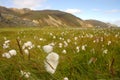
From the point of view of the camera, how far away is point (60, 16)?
189875 millimetres

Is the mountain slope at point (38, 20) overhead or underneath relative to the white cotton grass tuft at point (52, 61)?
underneath

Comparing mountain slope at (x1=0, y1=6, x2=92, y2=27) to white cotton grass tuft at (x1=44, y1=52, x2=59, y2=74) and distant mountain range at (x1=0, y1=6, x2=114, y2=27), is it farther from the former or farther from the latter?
white cotton grass tuft at (x1=44, y1=52, x2=59, y2=74)

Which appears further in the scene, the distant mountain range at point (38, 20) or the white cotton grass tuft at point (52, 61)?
the distant mountain range at point (38, 20)

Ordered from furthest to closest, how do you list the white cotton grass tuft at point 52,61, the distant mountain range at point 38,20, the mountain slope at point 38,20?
the mountain slope at point 38,20, the distant mountain range at point 38,20, the white cotton grass tuft at point 52,61

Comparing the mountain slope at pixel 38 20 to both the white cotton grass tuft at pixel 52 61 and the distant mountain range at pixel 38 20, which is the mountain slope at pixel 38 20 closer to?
the distant mountain range at pixel 38 20

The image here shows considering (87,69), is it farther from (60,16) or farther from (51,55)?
(60,16)

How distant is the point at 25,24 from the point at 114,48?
111656mm

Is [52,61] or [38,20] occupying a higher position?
[52,61]

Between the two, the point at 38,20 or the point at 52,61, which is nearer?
the point at 52,61

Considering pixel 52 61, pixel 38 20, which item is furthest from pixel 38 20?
pixel 52 61

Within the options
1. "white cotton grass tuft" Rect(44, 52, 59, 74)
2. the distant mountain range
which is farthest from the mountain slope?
"white cotton grass tuft" Rect(44, 52, 59, 74)

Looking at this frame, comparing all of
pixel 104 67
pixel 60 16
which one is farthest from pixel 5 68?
pixel 60 16

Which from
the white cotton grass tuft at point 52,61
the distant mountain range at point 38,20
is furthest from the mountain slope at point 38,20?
the white cotton grass tuft at point 52,61

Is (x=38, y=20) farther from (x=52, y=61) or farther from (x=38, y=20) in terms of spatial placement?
(x=52, y=61)
